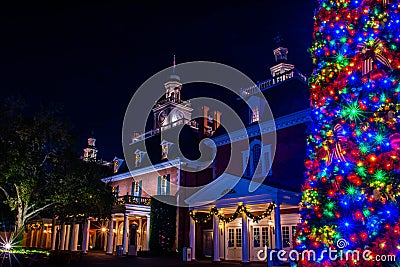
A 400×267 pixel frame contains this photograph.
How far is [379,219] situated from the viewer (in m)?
6.22

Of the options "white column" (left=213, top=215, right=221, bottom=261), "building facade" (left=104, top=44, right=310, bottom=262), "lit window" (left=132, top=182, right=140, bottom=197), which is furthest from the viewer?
"lit window" (left=132, top=182, right=140, bottom=197)

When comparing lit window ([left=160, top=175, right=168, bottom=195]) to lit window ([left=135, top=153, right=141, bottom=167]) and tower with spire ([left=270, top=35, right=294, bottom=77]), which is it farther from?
tower with spire ([left=270, top=35, right=294, bottom=77])

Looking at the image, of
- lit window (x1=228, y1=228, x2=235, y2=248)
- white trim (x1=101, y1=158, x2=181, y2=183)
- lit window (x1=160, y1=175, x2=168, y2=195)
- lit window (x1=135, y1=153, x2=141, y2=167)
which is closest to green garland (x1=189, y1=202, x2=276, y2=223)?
lit window (x1=228, y1=228, x2=235, y2=248)

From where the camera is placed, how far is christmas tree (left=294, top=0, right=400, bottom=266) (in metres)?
6.27

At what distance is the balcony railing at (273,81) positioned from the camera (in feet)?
74.4

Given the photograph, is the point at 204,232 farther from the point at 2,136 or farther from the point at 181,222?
the point at 2,136

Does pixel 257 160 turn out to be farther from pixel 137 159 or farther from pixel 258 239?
pixel 137 159

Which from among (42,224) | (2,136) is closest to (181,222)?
(2,136)

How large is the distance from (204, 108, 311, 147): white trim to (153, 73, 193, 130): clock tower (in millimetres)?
28322

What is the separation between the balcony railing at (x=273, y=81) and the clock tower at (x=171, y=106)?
2836cm

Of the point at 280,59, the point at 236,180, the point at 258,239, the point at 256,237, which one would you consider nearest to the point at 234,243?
the point at 256,237

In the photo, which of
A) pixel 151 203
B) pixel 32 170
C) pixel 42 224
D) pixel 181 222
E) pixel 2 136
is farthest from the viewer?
pixel 42 224

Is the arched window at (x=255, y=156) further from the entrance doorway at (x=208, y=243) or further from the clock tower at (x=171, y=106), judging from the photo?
the clock tower at (x=171, y=106)

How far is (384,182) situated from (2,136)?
1651 cm
